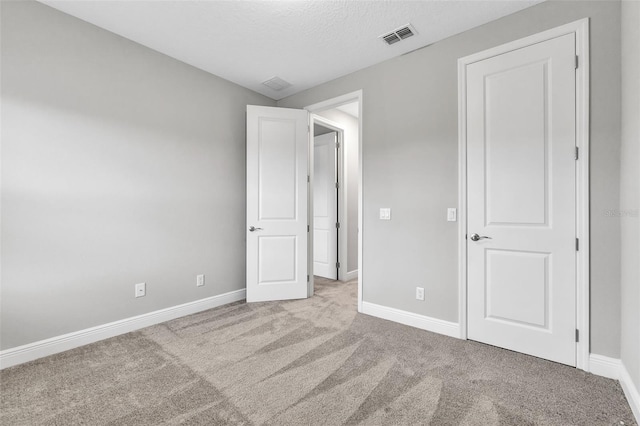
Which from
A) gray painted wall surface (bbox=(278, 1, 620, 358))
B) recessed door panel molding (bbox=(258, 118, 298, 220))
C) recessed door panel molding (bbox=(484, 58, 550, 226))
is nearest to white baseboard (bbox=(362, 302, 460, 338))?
gray painted wall surface (bbox=(278, 1, 620, 358))

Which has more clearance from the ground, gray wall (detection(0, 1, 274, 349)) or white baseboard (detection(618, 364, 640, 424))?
gray wall (detection(0, 1, 274, 349))

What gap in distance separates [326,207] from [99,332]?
332 cm

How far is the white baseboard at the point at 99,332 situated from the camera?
206cm

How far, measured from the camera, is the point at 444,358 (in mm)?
2178

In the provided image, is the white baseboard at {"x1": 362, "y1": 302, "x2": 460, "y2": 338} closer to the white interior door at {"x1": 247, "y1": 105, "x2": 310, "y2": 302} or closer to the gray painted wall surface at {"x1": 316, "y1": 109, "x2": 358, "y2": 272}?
the white interior door at {"x1": 247, "y1": 105, "x2": 310, "y2": 302}

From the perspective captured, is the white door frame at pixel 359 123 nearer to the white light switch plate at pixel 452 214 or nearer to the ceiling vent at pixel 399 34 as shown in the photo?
the ceiling vent at pixel 399 34

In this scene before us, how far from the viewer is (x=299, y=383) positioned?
1.85 m

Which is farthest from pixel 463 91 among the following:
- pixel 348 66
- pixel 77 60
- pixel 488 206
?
pixel 77 60

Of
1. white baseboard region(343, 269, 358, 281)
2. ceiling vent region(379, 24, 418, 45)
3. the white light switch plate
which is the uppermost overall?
ceiling vent region(379, 24, 418, 45)

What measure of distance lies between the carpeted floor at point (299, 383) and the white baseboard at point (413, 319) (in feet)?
0.32

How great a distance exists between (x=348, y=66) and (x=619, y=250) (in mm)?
2778

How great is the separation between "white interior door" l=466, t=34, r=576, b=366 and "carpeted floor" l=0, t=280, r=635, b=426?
237 millimetres

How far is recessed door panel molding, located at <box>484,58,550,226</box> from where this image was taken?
2158mm

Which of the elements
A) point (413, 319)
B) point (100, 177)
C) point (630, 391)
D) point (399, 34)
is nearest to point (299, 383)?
Answer: point (413, 319)
